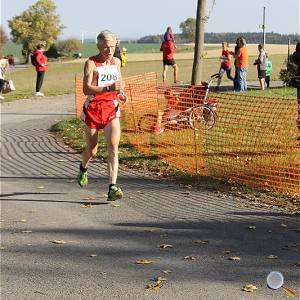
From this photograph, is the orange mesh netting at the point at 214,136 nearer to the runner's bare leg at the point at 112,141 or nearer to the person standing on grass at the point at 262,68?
the runner's bare leg at the point at 112,141

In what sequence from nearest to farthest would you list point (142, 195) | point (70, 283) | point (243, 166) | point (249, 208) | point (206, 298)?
point (206, 298) < point (70, 283) < point (249, 208) < point (142, 195) < point (243, 166)

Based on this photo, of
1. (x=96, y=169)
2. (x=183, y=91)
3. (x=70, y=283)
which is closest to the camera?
(x=70, y=283)

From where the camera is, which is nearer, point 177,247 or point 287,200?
point 177,247

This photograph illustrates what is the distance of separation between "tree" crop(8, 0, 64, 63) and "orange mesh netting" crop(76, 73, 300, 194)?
95.7 meters

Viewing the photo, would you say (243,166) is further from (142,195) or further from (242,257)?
(242,257)

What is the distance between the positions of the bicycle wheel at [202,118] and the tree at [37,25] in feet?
316

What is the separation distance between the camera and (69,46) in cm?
11444

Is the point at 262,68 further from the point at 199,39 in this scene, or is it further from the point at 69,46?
the point at 69,46

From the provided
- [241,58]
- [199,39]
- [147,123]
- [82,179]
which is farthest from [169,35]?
[82,179]

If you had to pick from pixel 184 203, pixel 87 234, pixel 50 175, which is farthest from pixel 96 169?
pixel 87 234

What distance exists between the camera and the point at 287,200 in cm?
839

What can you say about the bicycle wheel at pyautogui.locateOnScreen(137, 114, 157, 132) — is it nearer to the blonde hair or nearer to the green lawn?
the blonde hair

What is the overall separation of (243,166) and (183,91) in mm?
3822

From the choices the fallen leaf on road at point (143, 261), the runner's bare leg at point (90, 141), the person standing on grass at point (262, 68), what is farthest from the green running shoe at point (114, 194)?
the person standing on grass at point (262, 68)
